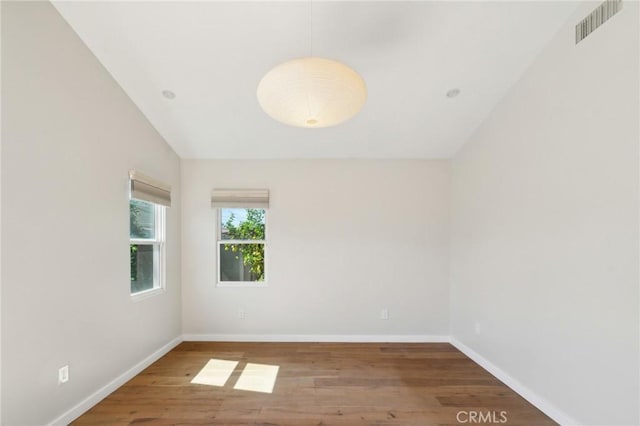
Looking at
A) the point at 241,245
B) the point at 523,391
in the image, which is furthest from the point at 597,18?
the point at 241,245

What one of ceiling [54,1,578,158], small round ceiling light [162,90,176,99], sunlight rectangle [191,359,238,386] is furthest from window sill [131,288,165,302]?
small round ceiling light [162,90,176,99]

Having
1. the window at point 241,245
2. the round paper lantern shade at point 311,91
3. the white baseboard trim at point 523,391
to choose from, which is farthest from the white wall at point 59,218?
the white baseboard trim at point 523,391

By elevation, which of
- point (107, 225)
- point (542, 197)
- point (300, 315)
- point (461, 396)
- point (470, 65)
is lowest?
point (461, 396)

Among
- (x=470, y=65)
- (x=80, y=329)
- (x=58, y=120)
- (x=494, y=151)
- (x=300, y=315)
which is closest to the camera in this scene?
(x=58, y=120)

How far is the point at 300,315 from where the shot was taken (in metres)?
3.84

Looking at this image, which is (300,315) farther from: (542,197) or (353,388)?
(542,197)

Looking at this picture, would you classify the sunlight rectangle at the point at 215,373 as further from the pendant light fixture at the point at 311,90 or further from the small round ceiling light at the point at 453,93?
the small round ceiling light at the point at 453,93

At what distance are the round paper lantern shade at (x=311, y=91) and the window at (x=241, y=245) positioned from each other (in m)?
2.42

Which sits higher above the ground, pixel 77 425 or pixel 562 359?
pixel 562 359

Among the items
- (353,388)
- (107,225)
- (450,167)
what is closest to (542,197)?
(450,167)

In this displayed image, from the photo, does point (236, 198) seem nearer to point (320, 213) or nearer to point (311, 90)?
point (320, 213)

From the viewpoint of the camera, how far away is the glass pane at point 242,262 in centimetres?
393

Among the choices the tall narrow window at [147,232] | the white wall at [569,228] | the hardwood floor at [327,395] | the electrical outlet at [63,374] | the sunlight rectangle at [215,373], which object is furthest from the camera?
the tall narrow window at [147,232]

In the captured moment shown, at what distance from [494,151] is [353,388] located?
2579 mm
